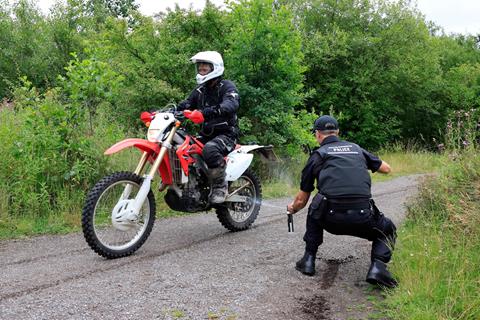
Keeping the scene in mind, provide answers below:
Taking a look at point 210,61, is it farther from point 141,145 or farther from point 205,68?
point 141,145

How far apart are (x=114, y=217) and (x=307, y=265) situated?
198 centimetres

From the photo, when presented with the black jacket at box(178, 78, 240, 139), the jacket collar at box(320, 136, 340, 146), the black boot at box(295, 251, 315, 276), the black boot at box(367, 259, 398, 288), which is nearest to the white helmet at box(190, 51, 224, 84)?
the black jacket at box(178, 78, 240, 139)

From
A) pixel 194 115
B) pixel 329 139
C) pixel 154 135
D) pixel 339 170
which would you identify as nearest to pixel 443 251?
pixel 339 170

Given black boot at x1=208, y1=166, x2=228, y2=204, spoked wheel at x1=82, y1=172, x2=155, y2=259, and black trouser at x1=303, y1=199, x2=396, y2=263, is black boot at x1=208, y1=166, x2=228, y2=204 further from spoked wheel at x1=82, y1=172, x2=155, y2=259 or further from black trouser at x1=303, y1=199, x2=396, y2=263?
black trouser at x1=303, y1=199, x2=396, y2=263

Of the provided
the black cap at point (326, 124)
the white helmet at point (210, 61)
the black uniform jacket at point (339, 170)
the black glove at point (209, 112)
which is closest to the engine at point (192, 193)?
the black glove at point (209, 112)

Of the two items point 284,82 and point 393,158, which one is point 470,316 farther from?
point 393,158

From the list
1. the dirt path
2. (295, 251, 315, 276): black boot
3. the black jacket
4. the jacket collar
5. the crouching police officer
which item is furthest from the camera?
the black jacket

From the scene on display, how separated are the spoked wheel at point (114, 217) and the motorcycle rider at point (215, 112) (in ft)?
3.19

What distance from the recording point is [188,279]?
14.4ft

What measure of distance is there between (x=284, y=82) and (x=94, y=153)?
538 centimetres

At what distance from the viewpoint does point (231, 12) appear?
37.3ft

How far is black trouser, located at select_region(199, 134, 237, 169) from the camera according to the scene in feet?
19.1

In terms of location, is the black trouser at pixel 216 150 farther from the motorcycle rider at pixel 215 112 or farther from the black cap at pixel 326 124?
the black cap at pixel 326 124

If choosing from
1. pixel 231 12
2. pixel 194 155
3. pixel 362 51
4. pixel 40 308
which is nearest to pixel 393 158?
pixel 362 51
